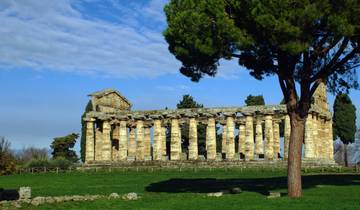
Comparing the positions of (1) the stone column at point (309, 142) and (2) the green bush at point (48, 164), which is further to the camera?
(2) the green bush at point (48, 164)

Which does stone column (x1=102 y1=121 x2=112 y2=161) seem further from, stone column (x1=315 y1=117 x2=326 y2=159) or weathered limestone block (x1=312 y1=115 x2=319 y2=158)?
stone column (x1=315 y1=117 x2=326 y2=159)

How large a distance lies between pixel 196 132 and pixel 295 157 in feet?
134

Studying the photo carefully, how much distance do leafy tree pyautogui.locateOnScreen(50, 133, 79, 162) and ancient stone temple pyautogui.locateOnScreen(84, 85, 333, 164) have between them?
708 inches

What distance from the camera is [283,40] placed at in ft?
74.3

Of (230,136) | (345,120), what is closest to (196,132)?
(230,136)

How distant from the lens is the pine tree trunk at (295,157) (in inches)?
939

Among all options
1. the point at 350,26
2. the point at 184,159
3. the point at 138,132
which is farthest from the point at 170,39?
the point at 138,132

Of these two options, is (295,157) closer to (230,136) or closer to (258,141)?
(230,136)

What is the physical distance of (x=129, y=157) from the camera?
67438 mm

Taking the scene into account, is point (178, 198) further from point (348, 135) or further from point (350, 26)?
point (348, 135)

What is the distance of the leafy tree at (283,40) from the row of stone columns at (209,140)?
34.2 meters

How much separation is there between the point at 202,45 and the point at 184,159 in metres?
39.8

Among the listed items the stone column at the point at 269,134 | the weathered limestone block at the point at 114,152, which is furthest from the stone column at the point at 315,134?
the weathered limestone block at the point at 114,152

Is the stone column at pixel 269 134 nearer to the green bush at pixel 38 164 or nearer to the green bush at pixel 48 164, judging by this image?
the green bush at pixel 48 164
